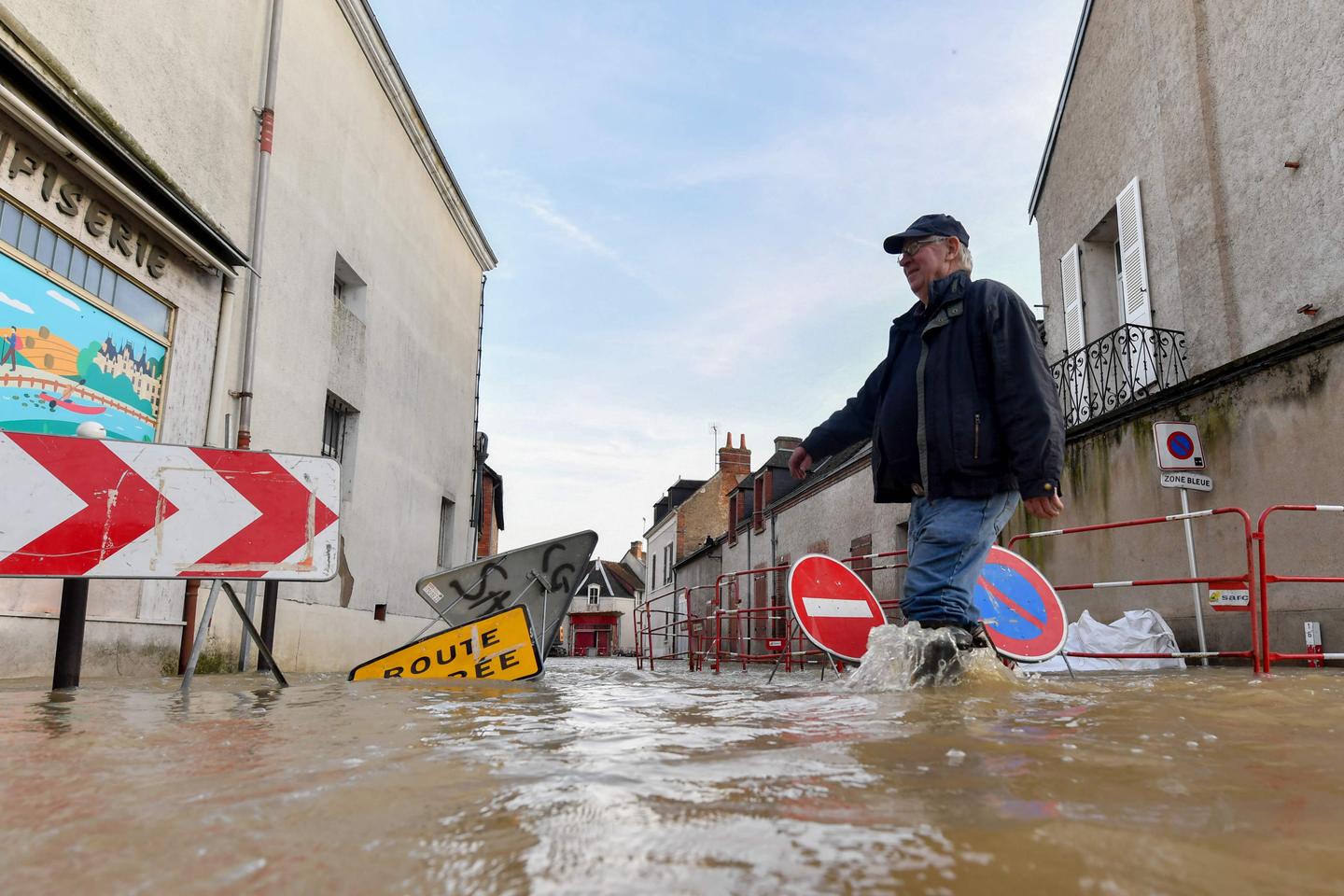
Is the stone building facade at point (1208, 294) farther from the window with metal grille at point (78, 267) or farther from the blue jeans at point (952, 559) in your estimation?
the window with metal grille at point (78, 267)

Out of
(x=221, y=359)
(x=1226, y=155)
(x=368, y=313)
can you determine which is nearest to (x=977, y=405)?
(x=221, y=359)

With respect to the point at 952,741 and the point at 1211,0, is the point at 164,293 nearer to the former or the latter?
the point at 952,741

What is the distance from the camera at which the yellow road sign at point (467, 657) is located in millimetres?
4953

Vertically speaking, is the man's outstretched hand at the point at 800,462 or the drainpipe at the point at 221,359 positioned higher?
the drainpipe at the point at 221,359

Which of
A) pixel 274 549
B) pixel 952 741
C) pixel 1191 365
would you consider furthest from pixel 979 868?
pixel 1191 365

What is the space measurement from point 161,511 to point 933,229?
3.70 meters

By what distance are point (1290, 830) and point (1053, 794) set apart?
29cm

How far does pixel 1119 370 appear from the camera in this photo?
1080cm

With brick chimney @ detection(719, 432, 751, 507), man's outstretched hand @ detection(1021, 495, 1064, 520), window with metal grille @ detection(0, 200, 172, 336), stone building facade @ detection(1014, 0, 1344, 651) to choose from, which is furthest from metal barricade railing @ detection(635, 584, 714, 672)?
brick chimney @ detection(719, 432, 751, 507)

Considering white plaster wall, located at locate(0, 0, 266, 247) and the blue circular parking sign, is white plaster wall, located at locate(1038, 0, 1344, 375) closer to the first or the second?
the blue circular parking sign

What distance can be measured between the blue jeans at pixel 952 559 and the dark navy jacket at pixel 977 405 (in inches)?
2.7

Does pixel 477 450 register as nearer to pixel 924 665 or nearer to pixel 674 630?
pixel 674 630

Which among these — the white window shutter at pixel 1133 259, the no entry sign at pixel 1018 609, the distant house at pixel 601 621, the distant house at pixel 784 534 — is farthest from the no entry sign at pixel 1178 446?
the distant house at pixel 601 621

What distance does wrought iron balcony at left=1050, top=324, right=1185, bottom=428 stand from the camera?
10180 mm
